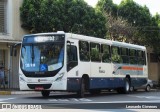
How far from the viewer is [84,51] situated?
24328 millimetres

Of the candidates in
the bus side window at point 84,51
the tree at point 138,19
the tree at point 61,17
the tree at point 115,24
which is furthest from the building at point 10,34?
the tree at point 138,19

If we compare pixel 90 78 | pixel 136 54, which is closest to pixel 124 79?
pixel 136 54

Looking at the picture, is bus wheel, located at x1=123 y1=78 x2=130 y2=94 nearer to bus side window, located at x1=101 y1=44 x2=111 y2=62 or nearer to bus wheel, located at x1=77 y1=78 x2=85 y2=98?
bus side window, located at x1=101 y1=44 x2=111 y2=62

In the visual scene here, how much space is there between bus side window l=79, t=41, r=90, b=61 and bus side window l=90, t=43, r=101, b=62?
0.47m

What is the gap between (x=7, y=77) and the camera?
33.8 meters

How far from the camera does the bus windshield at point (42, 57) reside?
73.7 ft

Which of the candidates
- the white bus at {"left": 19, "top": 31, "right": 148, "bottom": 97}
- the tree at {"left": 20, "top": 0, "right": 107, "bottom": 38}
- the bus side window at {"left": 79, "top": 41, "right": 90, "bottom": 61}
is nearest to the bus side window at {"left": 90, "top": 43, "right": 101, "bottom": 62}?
the white bus at {"left": 19, "top": 31, "right": 148, "bottom": 97}

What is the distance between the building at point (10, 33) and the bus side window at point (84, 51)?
9612 millimetres

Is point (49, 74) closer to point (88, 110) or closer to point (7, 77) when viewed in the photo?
point (88, 110)

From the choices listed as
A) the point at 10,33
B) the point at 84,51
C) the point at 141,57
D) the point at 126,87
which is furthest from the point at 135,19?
the point at 84,51

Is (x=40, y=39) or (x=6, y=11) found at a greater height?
(x=6, y=11)

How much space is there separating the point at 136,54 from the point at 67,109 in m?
15.7

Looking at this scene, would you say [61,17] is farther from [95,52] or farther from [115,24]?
[95,52]

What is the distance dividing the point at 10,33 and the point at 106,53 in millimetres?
9041
